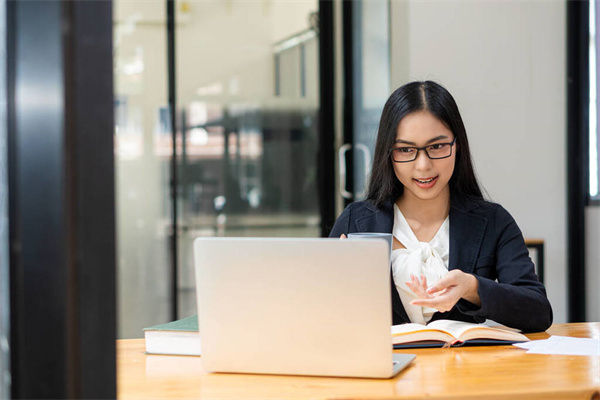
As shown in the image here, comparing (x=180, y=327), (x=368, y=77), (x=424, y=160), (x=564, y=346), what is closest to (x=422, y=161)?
(x=424, y=160)

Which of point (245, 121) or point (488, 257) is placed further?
point (245, 121)

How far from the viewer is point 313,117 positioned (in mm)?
3896

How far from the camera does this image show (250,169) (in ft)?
12.3

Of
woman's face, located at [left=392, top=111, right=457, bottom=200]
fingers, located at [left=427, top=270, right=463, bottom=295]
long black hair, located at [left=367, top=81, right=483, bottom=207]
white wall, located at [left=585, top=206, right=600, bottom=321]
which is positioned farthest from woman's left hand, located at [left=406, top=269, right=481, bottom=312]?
white wall, located at [left=585, top=206, right=600, bottom=321]

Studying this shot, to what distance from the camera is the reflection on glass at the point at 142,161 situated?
137 inches

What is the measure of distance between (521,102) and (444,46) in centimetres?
48

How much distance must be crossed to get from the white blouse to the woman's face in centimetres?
11

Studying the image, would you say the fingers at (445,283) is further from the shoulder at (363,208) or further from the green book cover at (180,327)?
the shoulder at (363,208)

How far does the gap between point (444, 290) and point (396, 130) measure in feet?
2.01

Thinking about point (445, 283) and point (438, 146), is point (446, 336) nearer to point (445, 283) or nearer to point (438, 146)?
point (445, 283)

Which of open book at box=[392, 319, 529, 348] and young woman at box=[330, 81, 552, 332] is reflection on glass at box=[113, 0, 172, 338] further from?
open book at box=[392, 319, 529, 348]

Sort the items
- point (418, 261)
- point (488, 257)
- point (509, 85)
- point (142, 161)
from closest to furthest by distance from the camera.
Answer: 1. point (418, 261)
2. point (488, 257)
3. point (509, 85)
4. point (142, 161)

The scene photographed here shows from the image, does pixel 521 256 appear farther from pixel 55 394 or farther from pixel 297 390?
pixel 55 394

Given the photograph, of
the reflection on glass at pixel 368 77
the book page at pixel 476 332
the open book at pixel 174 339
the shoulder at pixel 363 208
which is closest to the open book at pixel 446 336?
the book page at pixel 476 332
